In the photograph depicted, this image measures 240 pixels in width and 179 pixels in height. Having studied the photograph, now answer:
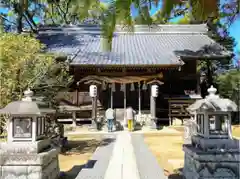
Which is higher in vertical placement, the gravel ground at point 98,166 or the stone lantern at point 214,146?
the stone lantern at point 214,146

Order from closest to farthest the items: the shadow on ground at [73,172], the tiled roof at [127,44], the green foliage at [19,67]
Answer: the shadow on ground at [73,172]
the green foliage at [19,67]
the tiled roof at [127,44]

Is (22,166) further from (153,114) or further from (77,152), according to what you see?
(153,114)

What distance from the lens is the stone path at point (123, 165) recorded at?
6.07m

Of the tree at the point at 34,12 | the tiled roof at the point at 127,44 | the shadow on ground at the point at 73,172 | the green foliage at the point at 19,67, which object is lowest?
the shadow on ground at the point at 73,172

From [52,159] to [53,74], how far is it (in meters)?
4.21

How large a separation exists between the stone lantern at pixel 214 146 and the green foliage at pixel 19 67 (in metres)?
4.77

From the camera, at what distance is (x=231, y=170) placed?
5000 mm

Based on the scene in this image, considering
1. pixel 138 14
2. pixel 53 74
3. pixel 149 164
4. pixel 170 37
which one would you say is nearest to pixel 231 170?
pixel 149 164

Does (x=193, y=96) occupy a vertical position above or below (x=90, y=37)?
below

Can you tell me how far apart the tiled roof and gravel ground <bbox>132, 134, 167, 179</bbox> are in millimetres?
7439

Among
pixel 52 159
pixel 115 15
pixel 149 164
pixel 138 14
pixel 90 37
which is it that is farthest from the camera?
pixel 90 37

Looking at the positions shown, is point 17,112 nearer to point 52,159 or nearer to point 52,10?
point 52,159

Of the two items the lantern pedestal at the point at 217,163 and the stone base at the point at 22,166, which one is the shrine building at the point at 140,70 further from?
the lantern pedestal at the point at 217,163

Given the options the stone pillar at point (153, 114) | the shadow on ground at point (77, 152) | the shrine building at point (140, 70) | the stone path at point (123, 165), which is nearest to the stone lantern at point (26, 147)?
the shadow on ground at point (77, 152)
